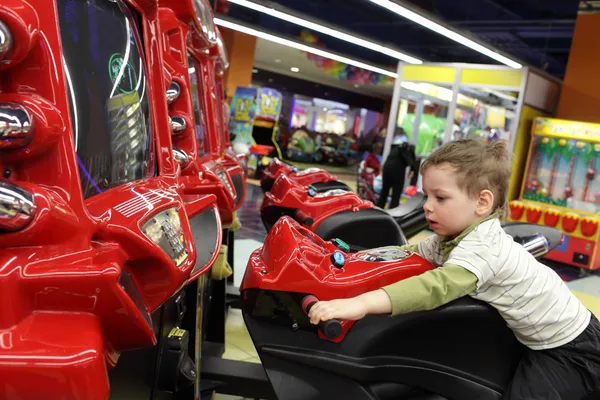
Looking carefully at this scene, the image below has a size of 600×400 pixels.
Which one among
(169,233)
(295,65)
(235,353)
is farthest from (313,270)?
(295,65)

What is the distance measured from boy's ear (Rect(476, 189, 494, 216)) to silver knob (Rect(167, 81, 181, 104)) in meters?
1.08

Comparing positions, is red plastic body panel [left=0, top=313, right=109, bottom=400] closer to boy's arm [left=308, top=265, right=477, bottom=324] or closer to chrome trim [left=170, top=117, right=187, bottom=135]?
boy's arm [left=308, top=265, right=477, bottom=324]

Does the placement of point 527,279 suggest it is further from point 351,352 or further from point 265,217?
point 265,217

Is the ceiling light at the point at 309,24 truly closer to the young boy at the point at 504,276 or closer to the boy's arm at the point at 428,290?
the young boy at the point at 504,276

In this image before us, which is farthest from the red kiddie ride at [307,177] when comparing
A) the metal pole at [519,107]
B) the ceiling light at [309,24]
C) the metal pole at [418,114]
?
the metal pole at [418,114]

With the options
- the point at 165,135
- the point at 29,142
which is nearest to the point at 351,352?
the point at 165,135

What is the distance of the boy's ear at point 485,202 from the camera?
152 cm

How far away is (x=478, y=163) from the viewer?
4.88 ft

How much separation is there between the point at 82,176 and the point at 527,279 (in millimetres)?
1135

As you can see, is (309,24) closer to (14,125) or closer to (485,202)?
(485,202)

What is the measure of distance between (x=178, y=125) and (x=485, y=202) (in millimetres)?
1045

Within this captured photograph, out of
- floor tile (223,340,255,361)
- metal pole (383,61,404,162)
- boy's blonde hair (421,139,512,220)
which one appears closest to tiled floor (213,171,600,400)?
floor tile (223,340,255,361)

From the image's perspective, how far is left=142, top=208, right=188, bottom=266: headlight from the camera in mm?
891

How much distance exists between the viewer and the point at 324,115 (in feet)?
75.9
